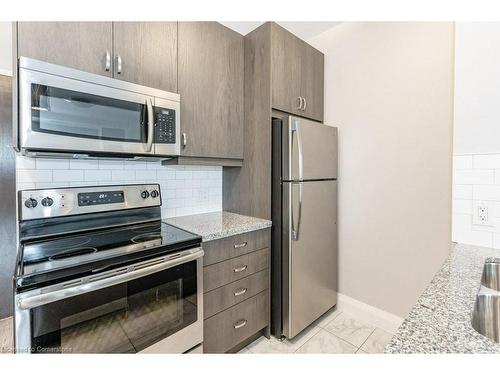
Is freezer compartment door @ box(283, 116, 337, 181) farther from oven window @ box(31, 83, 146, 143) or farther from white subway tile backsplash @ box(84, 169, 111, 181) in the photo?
white subway tile backsplash @ box(84, 169, 111, 181)

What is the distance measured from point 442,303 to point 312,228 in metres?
1.14

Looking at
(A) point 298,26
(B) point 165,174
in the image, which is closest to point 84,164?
(B) point 165,174

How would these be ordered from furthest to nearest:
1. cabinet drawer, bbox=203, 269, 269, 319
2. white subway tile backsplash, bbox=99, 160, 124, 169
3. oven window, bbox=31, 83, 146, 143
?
white subway tile backsplash, bbox=99, 160, 124, 169
cabinet drawer, bbox=203, 269, 269, 319
oven window, bbox=31, 83, 146, 143

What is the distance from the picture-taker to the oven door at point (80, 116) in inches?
42.1

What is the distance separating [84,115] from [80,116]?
0.02m

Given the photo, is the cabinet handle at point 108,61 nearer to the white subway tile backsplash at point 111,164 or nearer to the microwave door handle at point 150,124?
the microwave door handle at point 150,124

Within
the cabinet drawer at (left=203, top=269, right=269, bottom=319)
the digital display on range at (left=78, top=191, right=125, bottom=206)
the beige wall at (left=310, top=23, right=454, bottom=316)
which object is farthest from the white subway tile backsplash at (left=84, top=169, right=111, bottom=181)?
the beige wall at (left=310, top=23, right=454, bottom=316)

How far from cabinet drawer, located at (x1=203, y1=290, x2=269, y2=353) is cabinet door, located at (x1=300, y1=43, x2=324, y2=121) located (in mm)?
1565

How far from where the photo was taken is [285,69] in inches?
73.4

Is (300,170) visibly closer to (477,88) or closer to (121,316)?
(477,88)

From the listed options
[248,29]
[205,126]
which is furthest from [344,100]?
[205,126]

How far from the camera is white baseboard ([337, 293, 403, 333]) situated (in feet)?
6.32
